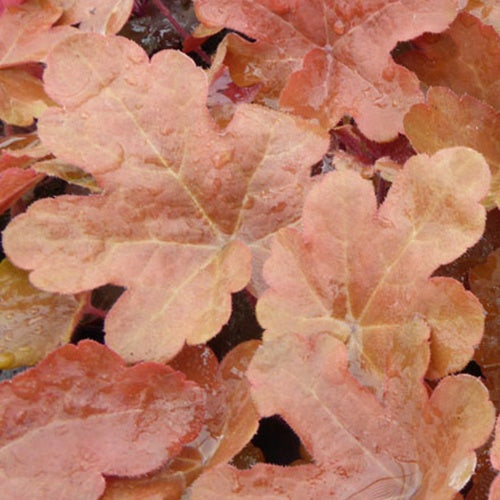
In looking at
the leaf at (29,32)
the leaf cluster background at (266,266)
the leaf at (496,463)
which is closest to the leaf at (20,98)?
the leaf at (29,32)

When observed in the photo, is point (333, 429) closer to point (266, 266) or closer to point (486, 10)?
point (266, 266)

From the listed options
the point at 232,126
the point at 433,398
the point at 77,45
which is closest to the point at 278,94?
the point at 232,126

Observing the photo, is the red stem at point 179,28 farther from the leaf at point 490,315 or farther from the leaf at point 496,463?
the leaf at point 496,463

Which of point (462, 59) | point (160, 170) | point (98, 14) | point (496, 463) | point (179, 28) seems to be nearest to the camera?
point (496, 463)

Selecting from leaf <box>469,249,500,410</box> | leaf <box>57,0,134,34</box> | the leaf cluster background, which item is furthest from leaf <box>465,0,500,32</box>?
leaf <box>57,0,134,34</box>

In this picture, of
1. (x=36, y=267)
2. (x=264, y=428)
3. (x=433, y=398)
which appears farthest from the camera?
(x=264, y=428)

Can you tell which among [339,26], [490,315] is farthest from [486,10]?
[490,315]

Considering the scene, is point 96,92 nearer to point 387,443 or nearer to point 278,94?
point 278,94

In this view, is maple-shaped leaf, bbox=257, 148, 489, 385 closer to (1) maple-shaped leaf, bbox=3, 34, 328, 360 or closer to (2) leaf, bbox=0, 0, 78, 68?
(1) maple-shaped leaf, bbox=3, 34, 328, 360
